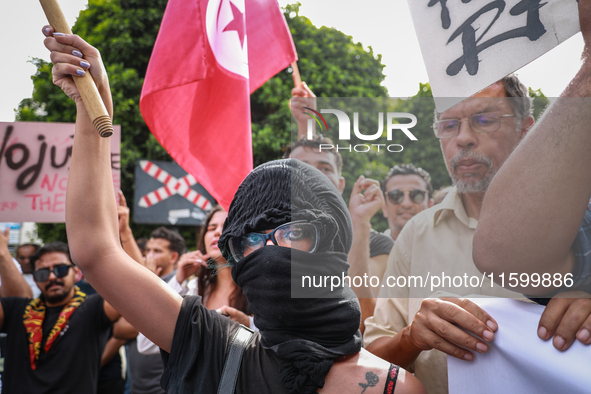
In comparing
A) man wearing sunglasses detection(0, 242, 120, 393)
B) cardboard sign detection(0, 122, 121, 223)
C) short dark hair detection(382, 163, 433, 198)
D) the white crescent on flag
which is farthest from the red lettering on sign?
short dark hair detection(382, 163, 433, 198)

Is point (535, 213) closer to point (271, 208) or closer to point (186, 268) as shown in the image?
point (271, 208)

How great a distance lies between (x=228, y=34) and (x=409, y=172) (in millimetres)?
1616

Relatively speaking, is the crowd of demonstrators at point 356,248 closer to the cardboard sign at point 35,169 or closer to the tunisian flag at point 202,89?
the tunisian flag at point 202,89

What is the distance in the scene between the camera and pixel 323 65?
28.6 feet

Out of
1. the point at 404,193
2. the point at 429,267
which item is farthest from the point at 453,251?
the point at 404,193

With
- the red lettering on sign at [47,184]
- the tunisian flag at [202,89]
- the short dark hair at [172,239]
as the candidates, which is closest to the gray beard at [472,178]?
the tunisian flag at [202,89]

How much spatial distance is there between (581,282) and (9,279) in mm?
4200

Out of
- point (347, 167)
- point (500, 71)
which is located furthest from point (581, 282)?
point (347, 167)

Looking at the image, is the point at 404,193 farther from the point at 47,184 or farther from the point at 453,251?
the point at 47,184

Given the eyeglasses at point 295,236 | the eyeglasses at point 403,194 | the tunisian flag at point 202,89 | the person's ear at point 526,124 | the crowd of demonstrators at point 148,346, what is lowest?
the crowd of demonstrators at point 148,346

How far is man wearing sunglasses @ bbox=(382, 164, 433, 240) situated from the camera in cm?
160

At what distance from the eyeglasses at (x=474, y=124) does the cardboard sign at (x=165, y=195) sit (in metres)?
6.13

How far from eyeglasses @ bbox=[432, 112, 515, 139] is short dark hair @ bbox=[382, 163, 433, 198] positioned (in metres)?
0.14

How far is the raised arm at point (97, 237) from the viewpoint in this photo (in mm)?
1392
